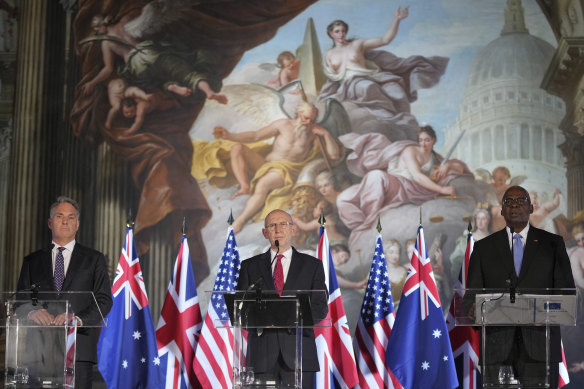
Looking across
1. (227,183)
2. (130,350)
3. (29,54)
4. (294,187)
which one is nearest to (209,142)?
(227,183)

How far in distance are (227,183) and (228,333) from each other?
9.35 ft

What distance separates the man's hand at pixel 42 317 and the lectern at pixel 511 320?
98.6 inches

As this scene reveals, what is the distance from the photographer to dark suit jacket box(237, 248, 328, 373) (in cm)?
527

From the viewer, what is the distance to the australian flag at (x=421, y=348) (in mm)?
7594

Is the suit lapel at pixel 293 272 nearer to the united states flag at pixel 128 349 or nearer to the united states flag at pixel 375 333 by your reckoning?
the united states flag at pixel 375 333

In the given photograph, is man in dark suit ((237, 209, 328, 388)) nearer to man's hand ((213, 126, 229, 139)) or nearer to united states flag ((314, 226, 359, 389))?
united states flag ((314, 226, 359, 389))

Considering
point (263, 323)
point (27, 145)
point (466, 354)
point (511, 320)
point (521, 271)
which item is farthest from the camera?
point (27, 145)

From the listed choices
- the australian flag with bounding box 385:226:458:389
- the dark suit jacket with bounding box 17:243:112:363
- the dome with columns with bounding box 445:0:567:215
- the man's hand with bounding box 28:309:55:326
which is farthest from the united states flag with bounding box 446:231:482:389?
the man's hand with bounding box 28:309:55:326

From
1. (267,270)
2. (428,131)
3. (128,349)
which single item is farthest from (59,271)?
(428,131)

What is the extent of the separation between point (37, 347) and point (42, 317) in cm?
18

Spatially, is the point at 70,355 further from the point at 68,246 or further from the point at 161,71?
the point at 161,71

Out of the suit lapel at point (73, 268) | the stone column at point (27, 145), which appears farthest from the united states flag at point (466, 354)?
the stone column at point (27, 145)

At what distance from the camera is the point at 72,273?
19.4 ft

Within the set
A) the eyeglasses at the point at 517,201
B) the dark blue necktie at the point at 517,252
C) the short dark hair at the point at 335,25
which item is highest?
the short dark hair at the point at 335,25
